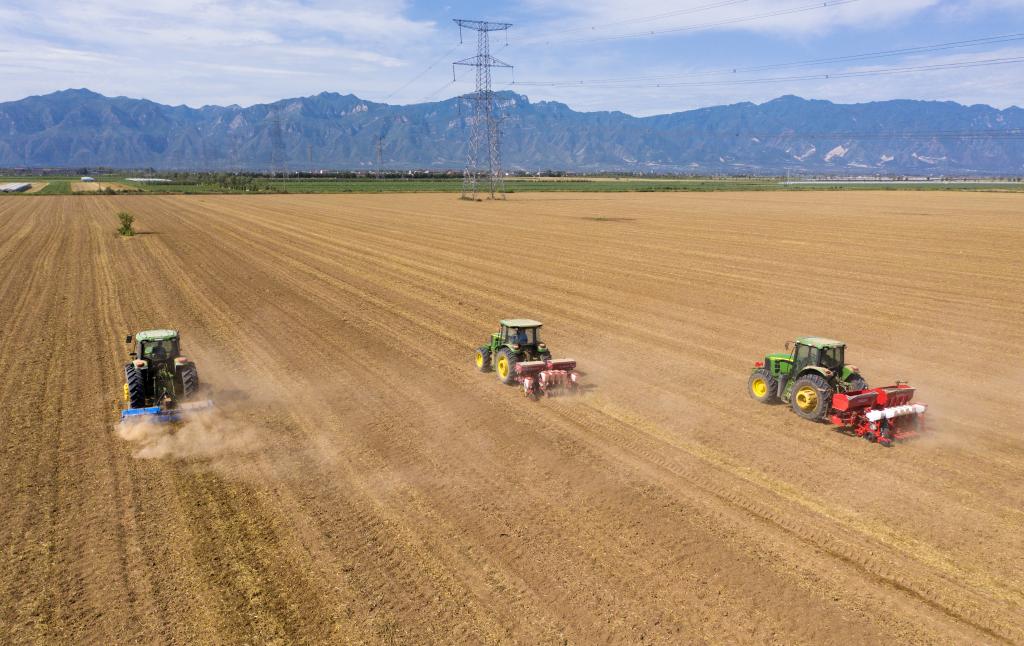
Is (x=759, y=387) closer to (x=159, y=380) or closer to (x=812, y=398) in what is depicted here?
(x=812, y=398)

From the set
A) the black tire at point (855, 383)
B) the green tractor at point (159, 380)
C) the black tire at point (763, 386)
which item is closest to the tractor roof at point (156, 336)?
the green tractor at point (159, 380)

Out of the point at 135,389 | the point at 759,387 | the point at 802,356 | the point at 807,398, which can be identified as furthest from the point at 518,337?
the point at 135,389

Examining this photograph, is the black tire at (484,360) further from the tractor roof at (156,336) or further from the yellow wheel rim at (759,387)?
the tractor roof at (156,336)

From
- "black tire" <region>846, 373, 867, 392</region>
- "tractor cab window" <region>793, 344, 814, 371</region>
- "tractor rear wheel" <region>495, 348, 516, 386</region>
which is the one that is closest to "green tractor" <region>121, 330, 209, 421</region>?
"tractor rear wheel" <region>495, 348, 516, 386</region>

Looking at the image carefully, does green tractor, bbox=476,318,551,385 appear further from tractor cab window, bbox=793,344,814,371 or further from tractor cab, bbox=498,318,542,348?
tractor cab window, bbox=793,344,814,371

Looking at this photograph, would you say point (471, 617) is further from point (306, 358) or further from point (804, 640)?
point (306, 358)
